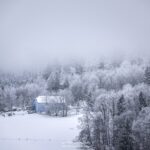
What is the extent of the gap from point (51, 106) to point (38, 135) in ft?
60.5

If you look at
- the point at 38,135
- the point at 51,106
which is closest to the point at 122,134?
the point at 38,135

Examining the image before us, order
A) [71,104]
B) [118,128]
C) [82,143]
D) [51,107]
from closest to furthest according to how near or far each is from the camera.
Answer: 1. [118,128]
2. [82,143]
3. [51,107]
4. [71,104]

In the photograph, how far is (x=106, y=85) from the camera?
237ft

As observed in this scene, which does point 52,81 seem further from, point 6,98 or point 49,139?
point 49,139

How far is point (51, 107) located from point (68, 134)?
1842cm

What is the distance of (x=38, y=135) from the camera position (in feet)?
108

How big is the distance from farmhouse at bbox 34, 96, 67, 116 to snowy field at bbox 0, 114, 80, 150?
8.25 m

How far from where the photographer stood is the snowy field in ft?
90.9

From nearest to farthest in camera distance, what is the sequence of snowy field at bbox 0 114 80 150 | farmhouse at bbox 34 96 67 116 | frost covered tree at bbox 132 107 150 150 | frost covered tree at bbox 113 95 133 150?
1. frost covered tree at bbox 132 107 150 150
2. frost covered tree at bbox 113 95 133 150
3. snowy field at bbox 0 114 80 150
4. farmhouse at bbox 34 96 67 116

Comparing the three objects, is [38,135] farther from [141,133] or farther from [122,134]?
[141,133]

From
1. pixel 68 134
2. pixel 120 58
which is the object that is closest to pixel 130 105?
pixel 68 134

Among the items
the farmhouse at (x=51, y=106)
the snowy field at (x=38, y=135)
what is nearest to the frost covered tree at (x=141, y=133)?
the snowy field at (x=38, y=135)

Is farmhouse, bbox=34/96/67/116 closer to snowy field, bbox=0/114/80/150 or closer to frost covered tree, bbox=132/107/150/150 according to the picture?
snowy field, bbox=0/114/80/150

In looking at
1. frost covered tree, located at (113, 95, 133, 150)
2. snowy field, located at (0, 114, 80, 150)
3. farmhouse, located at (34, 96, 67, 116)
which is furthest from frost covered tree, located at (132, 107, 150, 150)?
farmhouse, located at (34, 96, 67, 116)
